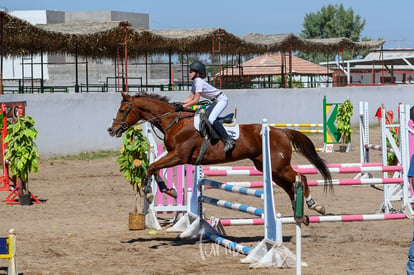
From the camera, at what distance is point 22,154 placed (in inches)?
539

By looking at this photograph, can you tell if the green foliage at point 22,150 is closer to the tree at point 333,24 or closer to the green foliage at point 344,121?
the green foliage at point 344,121

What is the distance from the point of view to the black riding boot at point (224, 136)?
32.7 ft

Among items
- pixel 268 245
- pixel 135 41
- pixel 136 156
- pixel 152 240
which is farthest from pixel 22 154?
pixel 135 41

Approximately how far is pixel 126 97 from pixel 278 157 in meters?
2.24

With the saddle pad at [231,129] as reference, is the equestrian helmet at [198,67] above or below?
above

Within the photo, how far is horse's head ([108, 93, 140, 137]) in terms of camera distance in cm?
1030

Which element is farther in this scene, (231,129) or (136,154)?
(136,154)

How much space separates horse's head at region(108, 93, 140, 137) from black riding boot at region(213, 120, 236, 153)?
1.17 m

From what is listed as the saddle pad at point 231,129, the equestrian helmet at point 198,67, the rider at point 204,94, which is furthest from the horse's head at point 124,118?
the equestrian helmet at point 198,67

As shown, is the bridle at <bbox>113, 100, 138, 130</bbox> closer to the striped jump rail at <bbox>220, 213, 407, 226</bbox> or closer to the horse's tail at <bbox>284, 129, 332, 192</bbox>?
the striped jump rail at <bbox>220, 213, 407, 226</bbox>

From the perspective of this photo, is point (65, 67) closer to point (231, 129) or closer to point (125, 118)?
point (125, 118)

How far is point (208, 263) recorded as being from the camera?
8469mm

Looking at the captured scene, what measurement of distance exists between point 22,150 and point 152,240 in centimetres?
453

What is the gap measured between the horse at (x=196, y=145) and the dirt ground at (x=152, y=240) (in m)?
0.74
